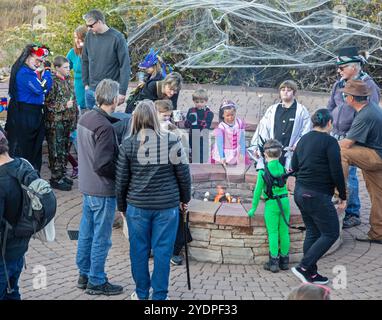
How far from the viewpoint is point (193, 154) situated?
29.2 feet

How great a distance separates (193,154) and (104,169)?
333cm

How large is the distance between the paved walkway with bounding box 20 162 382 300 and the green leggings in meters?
0.25

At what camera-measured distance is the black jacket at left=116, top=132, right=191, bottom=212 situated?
5.28 metres

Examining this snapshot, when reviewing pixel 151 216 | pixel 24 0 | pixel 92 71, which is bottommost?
pixel 151 216

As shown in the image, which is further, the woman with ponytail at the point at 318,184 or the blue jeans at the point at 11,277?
the woman with ponytail at the point at 318,184

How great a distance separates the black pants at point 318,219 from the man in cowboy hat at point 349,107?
1855mm

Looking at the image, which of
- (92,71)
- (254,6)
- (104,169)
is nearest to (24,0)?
(254,6)

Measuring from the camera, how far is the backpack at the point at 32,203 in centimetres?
465

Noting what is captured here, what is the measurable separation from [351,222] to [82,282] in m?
3.56

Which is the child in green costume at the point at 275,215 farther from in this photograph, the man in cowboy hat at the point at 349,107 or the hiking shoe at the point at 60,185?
the hiking shoe at the point at 60,185

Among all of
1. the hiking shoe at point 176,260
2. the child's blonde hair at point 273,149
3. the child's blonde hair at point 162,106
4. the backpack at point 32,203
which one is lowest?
the hiking shoe at point 176,260

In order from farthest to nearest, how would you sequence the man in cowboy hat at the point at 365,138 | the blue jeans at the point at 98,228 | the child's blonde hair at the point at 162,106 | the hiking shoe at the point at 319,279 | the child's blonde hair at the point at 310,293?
the man in cowboy hat at the point at 365,138 → the child's blonde hair at the point at 162,106 → the hiking shoe at the point at 319,279 → the blue jeans at the point at 98,228 → the child's blonde hair at the point at 310,293

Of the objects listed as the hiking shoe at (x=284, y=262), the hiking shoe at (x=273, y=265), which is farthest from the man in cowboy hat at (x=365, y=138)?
the hiking shoe at (x=273, y=265)
